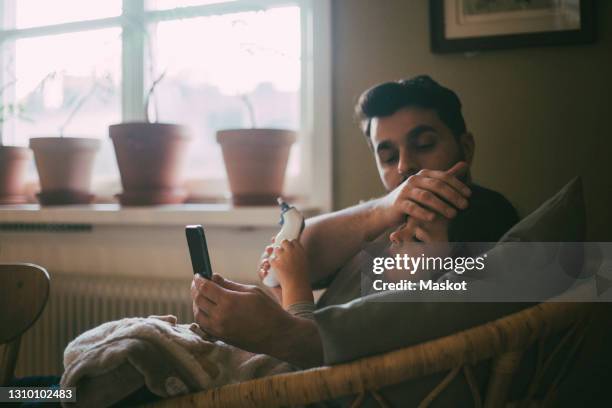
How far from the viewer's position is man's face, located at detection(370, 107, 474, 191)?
1.01m

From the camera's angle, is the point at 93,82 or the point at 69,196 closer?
the point at 69,196

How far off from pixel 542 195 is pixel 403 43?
0.55 metres

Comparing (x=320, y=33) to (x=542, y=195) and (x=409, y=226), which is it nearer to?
(x=542, y=195)

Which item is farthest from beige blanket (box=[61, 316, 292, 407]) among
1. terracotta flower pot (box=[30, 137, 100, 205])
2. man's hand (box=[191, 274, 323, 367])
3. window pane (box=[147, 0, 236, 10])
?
window pane (box=[147, 0, 236, 10])

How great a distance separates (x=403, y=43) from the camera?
4.60 ft

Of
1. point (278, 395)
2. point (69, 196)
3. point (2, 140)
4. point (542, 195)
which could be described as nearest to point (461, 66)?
point (542, 195)

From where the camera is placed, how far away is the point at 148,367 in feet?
2.13

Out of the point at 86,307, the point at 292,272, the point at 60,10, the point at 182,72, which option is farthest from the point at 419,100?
the point at 60,10

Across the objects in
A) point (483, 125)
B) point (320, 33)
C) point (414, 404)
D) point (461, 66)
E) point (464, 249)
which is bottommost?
point (414, 404)

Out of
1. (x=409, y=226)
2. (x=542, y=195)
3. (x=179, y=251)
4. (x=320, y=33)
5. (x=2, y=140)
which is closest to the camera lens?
(x=409, y=226)

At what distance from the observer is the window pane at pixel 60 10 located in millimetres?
1879

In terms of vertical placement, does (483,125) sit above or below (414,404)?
above

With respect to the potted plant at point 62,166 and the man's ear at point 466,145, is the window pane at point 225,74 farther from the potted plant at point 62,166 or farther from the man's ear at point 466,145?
the man's ear at point 466,145

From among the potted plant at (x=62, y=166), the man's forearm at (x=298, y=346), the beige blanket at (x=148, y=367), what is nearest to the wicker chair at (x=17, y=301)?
the beige blanket at (x=148, y=367)
